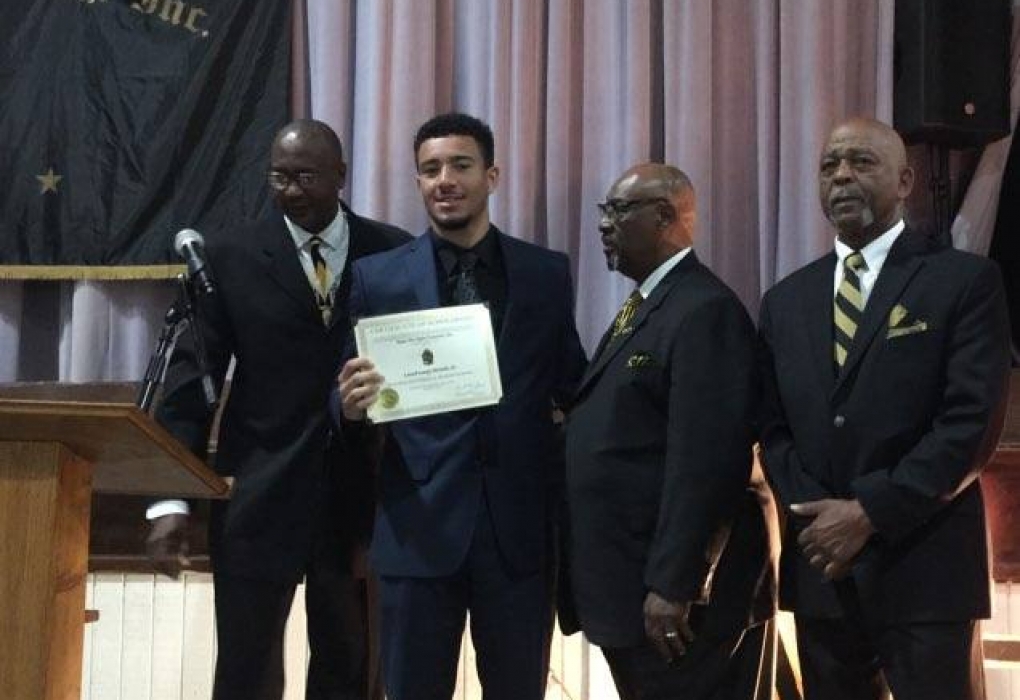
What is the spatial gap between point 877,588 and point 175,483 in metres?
1.32

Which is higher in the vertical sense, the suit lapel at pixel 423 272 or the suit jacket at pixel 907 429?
the suit lapel at pixel 423 272

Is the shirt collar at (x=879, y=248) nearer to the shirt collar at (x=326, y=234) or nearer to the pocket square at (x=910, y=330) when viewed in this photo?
the pocket square at (x=910, y=330)

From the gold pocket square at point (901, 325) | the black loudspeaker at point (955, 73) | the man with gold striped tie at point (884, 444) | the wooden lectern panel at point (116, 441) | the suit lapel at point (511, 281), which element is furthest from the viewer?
the black loudspeaker at point (955, 73)

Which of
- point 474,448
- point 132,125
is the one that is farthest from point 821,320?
point 132,125

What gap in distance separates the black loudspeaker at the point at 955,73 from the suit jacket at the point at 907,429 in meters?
1.66

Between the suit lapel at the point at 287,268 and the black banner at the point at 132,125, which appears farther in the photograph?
the black banner at the point at 132,125

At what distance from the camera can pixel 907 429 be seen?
264 cm

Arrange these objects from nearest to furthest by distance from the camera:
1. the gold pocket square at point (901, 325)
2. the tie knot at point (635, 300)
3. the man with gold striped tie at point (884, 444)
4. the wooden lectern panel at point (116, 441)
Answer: the wooden lectern panel at point (116, 441), the man with gold striped tie at point (884, 444), the gold pocket square at point (901, 325), the tie knot at point (635, 300)

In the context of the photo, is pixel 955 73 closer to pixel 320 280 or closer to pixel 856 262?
pixel 856 262

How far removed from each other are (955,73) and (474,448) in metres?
2.40

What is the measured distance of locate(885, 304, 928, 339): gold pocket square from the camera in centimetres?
266

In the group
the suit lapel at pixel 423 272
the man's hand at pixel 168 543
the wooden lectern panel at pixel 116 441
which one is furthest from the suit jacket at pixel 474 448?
the man's hand at pixel 168 543

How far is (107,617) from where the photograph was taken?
421 centimetres

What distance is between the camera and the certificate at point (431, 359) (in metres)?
2.74
